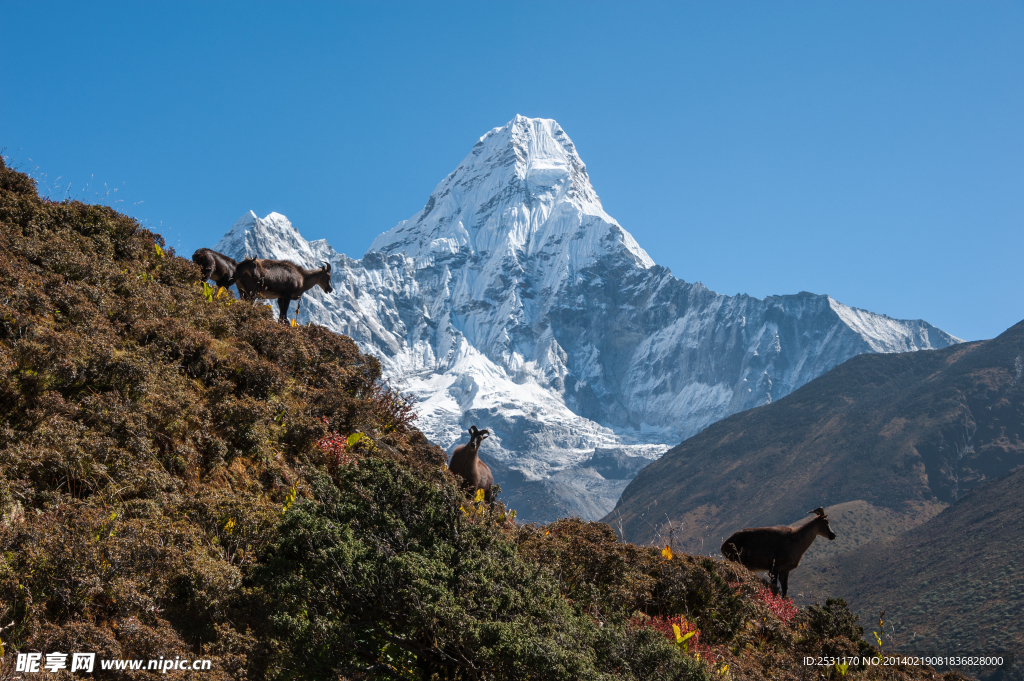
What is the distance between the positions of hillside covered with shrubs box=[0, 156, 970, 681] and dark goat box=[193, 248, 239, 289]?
2826 mm

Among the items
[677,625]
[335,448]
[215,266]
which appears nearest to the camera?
[677,625]

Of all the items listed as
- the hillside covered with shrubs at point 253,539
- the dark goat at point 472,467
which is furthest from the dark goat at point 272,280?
the dark goat at point 472,467

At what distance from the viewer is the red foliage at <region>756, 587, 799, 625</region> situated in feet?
40.1

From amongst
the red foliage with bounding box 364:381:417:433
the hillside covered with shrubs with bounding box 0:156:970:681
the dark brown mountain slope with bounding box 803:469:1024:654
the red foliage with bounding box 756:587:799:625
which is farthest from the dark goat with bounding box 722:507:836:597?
the dark brown mountain slope with bounding box 803:469:1024:654

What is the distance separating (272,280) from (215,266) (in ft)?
5.69

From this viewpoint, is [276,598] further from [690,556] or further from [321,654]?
[690,556]

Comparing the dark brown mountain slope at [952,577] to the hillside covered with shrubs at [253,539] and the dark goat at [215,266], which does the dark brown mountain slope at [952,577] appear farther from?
the dark goat at [215,266]

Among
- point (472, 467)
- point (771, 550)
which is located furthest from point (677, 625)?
point (771, 550)

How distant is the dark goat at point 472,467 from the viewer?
13.4 meters

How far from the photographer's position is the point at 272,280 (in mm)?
18062

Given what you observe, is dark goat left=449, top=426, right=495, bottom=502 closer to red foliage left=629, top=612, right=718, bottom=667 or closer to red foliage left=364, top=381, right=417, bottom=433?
red foliage left=364, top=381, right=417, bottom=433

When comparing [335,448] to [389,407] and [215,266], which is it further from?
[215,266]

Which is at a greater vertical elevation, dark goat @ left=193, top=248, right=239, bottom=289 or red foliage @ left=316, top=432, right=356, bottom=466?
dark goat @ left=193, top=248, right=239, bottom=289

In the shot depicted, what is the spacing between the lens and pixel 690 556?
12609 millimetres
